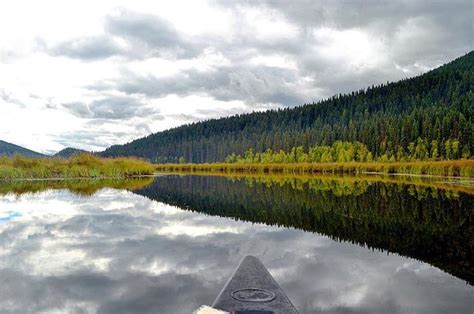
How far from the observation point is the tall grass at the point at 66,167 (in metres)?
39.7

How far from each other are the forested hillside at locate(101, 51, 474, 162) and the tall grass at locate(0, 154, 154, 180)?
51.9 m

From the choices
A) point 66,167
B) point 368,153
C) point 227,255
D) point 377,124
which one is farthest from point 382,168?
point 227,255

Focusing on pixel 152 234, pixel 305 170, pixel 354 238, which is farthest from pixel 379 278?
pixel 305 170

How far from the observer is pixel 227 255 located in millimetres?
11273

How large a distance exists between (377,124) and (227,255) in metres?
89.3

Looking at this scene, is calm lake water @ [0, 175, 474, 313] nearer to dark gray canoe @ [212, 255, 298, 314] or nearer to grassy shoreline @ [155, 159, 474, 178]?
dark gray canoe @ [212, 255, 298, 314]

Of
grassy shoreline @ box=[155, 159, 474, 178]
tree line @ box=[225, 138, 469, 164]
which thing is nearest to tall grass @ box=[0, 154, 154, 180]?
grassy shoreline @ box=[155, 159, 474, 178]

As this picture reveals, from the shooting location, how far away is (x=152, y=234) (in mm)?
14438

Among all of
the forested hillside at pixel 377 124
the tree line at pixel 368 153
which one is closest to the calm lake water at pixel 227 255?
the tree line at pixel 368 153

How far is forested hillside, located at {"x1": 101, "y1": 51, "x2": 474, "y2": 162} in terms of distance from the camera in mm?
75750

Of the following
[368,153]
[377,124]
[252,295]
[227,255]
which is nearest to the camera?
[252,295]

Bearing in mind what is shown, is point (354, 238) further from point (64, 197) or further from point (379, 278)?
point (64, 197)

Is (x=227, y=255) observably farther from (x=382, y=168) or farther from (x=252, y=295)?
(x=382, y=168)

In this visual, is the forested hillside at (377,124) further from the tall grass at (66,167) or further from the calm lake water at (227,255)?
the calm lake water at (227,255)
